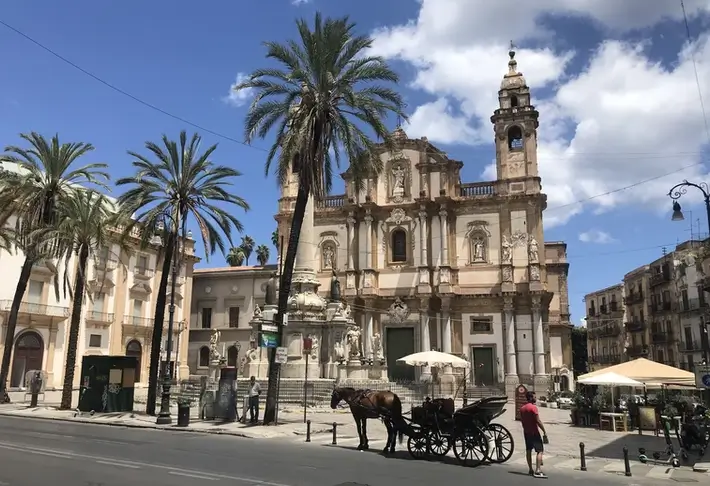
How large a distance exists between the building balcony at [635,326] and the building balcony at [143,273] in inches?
1855

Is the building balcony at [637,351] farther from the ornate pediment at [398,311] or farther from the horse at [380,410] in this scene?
the horse at [380,410]

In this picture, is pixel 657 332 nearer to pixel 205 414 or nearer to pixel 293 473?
pixel 205 414

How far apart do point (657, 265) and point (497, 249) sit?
22.8 m

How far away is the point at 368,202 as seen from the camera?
45312mm

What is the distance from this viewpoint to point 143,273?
49031 mm

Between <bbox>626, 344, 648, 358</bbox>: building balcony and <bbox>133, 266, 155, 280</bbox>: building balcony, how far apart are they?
46847mm

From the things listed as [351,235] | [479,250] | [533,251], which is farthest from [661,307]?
[351,235]

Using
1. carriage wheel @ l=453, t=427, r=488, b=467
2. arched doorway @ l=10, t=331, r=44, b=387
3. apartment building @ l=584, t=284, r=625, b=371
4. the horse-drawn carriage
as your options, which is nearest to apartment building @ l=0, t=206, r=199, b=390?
arched doorway @ l=10, t=331, r=44, b=387

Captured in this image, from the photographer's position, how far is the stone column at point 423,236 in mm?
43438

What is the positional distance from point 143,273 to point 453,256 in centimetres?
2544

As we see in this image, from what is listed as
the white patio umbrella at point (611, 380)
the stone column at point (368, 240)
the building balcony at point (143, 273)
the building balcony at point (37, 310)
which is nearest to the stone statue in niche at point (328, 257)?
the stone column at point (368, 240)

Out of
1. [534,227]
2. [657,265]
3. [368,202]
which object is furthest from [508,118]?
[657,265]

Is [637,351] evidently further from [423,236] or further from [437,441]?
[437,441]

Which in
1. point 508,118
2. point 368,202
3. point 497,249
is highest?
point 508,118
